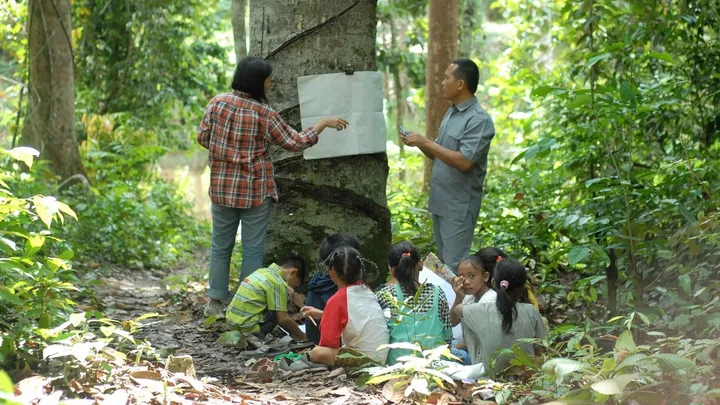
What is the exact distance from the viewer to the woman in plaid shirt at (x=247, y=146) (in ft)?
18.1

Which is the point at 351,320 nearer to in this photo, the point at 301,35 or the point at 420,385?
the point at 420,385

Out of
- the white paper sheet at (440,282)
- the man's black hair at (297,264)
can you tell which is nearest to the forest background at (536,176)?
the white paper sheet at (440,282)

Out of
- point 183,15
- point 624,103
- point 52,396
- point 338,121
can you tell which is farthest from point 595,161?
point 183,15

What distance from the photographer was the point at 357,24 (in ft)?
19.7

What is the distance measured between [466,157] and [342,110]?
37.4 inches

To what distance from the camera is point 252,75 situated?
550 centimetres

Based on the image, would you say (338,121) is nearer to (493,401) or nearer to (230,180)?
(230,180)

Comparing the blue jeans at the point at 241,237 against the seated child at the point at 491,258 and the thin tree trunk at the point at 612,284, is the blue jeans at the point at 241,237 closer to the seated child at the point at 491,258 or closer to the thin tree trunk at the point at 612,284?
the seated child at the point at 491,258

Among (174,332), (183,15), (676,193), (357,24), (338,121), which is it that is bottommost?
(174,332)

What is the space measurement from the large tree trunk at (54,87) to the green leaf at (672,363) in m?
9.04

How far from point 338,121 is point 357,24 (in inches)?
32.5

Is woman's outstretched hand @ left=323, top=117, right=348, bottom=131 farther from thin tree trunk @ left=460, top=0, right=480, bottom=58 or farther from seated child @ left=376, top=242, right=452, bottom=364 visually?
thin tree trunk @ left=460, top=0, right=480, bottom=58

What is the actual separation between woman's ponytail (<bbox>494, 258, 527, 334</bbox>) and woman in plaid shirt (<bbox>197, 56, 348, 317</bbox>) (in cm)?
164

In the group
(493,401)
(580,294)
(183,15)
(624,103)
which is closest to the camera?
(493,401)
